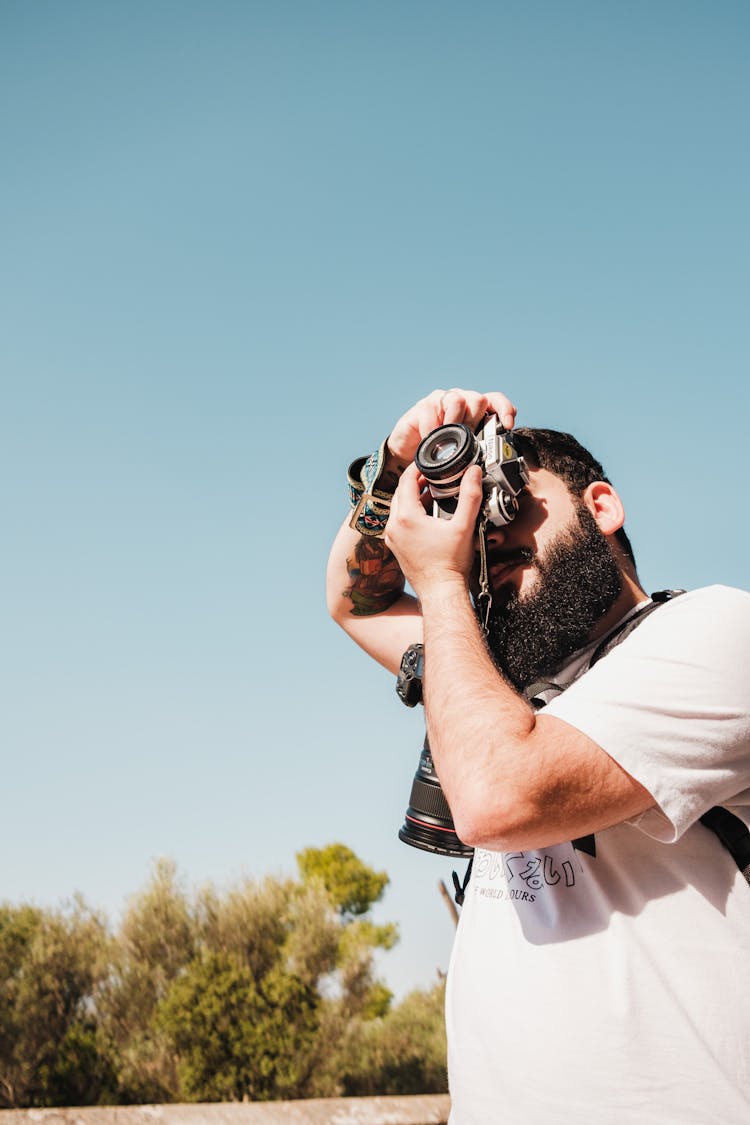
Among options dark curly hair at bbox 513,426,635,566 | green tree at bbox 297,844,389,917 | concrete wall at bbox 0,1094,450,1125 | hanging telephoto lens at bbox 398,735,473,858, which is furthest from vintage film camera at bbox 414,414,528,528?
green tree at bbox 297,844,389,917

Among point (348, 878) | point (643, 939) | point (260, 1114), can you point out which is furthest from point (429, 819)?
point (348, 878)

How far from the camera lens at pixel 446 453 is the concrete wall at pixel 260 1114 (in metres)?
4.99

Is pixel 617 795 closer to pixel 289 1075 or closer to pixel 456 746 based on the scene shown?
pixel 456 746

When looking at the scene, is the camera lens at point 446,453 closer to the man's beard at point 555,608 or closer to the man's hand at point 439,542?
the man's hand at point 439,542

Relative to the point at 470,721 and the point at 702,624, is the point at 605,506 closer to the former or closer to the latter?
the point at 702,624

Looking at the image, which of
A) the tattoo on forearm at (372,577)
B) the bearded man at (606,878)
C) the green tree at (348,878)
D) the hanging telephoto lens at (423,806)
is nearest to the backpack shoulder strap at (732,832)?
the bearded man at (606,878)

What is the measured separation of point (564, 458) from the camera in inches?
90.5

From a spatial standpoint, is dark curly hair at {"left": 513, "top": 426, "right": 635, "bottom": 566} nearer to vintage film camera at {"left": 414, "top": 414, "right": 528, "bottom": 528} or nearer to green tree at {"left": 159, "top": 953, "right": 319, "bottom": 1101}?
vintage film camera at {"left": 414, "top": 414, "right": 528, "bottom": 528}

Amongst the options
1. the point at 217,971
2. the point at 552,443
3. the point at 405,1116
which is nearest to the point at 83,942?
the point at 217,971

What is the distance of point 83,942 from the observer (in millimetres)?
13289

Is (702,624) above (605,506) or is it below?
below

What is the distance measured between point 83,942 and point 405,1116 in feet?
29.1

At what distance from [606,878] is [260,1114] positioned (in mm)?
5118

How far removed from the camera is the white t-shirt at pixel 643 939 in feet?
4.39
